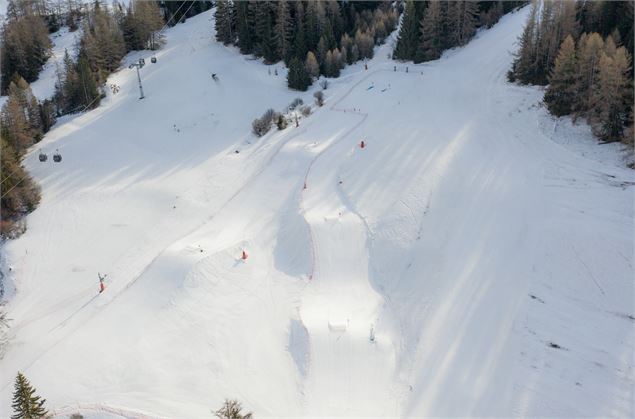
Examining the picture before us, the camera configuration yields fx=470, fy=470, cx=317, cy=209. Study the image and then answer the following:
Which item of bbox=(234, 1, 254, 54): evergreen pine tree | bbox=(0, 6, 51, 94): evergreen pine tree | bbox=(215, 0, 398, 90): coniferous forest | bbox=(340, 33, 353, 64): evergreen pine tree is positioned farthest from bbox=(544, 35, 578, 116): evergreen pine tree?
bbox=(0, 6, 51, 94): evergreen pine tree

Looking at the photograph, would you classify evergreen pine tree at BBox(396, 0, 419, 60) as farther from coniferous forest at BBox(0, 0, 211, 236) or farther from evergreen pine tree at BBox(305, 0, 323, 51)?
coniferous forest at BBox(0, 0, 211, 236)

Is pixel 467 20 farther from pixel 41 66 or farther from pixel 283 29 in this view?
pixel 41 66

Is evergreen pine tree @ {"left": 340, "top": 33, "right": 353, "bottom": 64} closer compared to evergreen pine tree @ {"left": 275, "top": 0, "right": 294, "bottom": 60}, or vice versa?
evergreen pine tree @ {"left": 275, "top": 0, "right": 294, "bottom": 60}

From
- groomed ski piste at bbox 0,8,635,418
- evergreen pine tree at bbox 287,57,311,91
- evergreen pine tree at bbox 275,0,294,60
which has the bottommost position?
groomed ski piste at bbox 0,8,635,418

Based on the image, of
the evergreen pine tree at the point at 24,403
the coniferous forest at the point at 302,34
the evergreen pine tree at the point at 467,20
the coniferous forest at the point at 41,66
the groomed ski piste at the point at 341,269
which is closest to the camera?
the evergreen pine tree at the point at 24,403

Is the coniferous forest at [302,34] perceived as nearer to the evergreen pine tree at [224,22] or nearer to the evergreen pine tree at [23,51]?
the evergreen pine tree at [224,22]

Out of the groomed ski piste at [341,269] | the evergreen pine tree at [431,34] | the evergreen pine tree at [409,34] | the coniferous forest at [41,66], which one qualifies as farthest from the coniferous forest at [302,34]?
the coniferous forest at [41,66]

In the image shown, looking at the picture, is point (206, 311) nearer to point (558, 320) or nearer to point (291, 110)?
point (558, 320)
